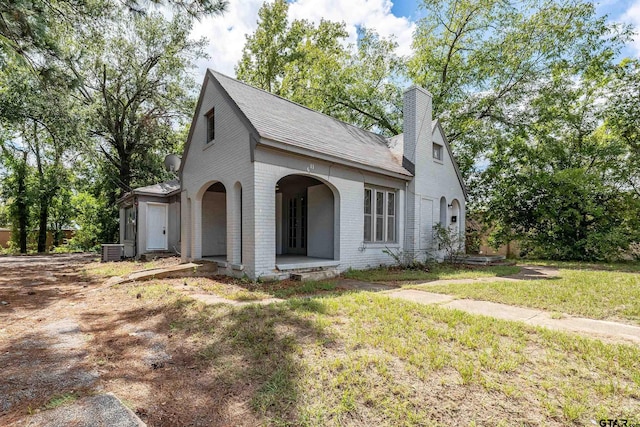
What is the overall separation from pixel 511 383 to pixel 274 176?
5883 mm

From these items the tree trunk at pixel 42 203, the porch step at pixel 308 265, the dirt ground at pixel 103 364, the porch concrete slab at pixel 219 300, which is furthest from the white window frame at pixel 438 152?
the tree trunk at pixel 42 203

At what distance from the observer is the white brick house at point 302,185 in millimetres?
7258

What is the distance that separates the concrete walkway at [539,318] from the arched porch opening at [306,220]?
145 inches

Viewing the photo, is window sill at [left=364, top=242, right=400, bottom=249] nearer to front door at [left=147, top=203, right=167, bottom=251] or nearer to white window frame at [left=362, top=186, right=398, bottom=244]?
white window frame at [left=362, top=186, right=398, bottom=244]

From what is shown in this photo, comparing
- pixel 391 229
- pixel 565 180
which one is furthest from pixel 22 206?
pixel 565 180

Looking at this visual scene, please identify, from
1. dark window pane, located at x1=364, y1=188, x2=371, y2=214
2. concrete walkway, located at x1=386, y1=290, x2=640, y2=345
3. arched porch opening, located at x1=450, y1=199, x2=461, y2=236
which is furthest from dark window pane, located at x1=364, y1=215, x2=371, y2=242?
arched porch opening, located at x1=450, y1=199, x2=461, y2=236

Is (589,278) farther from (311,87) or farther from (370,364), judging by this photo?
(311,87)

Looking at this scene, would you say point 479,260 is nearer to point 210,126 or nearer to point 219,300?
point 219,300

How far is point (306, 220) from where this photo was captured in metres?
10.7

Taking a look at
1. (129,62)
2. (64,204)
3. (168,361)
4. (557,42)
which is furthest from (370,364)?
(64,204)

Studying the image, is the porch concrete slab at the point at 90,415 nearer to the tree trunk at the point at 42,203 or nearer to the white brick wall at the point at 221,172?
the white brick wall at the point at 221,172

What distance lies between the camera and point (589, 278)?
7727 mm

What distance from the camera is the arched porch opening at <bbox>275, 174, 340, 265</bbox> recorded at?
9.32 meters

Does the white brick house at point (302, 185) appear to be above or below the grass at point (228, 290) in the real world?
above
